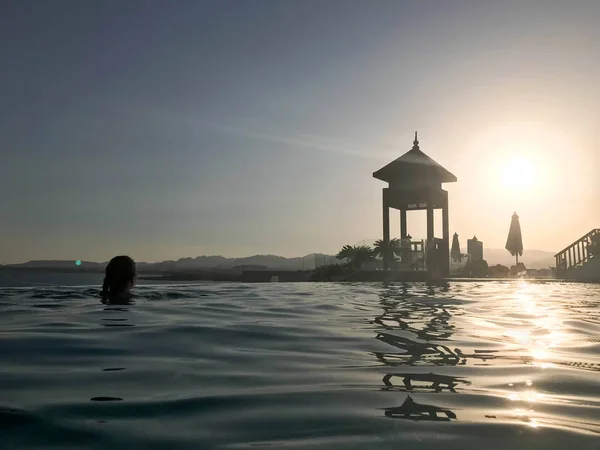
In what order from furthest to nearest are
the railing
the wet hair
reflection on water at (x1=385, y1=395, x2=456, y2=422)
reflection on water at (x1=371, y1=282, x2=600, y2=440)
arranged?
the railing < the wet hair < reflection on water at (x1=371, y1=282, x2=600, y2=440) < reflection on water at (x1=385, y1=395, x2=456, y2=422)

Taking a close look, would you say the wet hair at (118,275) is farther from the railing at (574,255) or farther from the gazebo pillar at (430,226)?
the railing at (574,255)

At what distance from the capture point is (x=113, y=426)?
1763 mm

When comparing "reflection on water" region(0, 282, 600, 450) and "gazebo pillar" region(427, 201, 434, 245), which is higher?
"gazebo pillar" region(427, 201, 434, 245)

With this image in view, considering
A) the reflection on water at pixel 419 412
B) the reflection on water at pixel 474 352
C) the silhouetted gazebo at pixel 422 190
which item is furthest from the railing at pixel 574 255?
the reflection on water at pixel 419 412

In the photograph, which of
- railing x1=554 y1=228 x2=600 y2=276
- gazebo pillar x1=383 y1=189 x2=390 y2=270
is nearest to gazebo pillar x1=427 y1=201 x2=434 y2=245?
gazebo pillar x1=383 y1=189 x2=390 y2=270

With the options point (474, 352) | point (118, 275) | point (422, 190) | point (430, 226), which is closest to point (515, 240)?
point (430, 226)

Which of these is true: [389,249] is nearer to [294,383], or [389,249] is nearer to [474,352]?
[474,352]

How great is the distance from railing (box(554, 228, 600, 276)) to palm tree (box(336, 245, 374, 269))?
761 centimetres

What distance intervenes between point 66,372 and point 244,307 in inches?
169

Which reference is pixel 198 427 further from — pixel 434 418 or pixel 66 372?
pixel 66 372

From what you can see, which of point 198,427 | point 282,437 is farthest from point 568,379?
point 198,427

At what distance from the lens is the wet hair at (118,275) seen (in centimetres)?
796

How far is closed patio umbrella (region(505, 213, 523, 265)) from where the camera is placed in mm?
26719

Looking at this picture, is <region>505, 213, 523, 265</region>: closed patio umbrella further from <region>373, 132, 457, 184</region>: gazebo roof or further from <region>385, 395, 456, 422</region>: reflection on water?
<region>385, 395, 456, 422</region>: reflection on water
